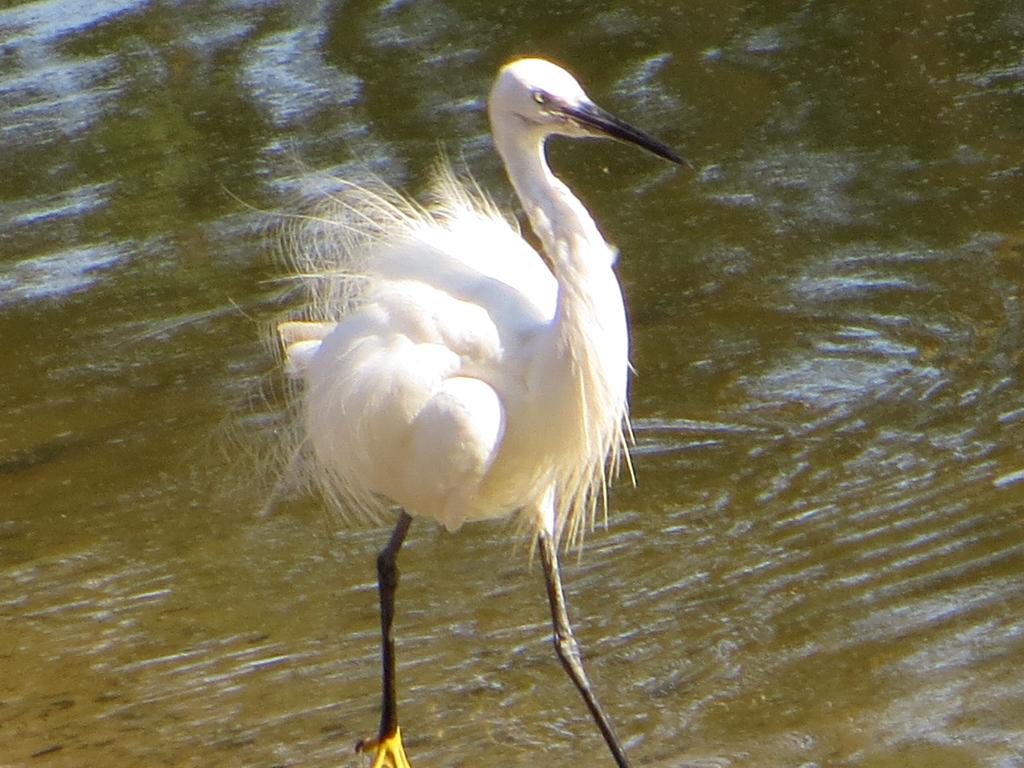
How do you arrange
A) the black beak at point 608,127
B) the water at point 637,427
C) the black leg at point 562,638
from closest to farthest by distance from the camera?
the black beak at point 608,127 → the black leg at point 562,638 → the water at point 637,427

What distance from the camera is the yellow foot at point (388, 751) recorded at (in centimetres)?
425

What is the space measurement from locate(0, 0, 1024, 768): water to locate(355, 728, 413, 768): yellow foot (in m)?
0.18

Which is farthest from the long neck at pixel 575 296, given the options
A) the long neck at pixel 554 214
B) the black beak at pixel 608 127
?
the black beak at pixel 608 127

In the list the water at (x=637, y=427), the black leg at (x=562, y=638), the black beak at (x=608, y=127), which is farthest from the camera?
the water at (x=637, y=427)

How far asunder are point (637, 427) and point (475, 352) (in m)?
1.96

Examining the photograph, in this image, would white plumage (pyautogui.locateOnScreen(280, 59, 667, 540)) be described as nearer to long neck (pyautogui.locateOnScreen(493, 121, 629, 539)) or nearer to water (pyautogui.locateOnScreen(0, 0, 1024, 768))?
long neck (pyautogui.locateOnScreen(493, 121, 629, 539))

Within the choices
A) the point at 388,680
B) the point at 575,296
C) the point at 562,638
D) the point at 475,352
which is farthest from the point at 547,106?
the point at 388,680

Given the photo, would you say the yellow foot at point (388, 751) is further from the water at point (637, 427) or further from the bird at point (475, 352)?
the water at point (637, 427)

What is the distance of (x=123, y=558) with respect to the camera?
548 cm

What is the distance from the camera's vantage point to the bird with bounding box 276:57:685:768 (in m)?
3.71

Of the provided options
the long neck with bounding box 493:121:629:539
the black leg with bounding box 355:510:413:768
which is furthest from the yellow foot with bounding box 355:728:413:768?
the long neck with bounding box 493:121:629:539

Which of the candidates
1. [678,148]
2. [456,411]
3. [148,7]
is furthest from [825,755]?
[148,7]

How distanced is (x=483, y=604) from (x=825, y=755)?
123 centimetres

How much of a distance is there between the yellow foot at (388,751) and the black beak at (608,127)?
1.65m
